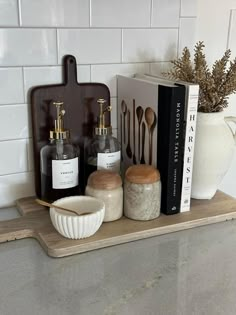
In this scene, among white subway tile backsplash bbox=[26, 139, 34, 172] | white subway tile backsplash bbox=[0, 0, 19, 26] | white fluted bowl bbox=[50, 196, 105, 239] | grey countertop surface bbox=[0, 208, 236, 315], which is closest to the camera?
grey countertop surface bbox=[0, 208, 236, 315]

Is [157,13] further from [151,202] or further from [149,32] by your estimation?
[151,202]

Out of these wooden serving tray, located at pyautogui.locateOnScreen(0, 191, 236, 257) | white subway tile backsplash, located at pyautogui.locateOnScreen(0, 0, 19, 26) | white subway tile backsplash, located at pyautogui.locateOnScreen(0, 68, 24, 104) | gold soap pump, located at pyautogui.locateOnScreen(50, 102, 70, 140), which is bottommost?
wooden serving tray, located at pyautogui.locateOnScreen(0, 191, 236, 257)

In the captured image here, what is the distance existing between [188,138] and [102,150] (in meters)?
0.19

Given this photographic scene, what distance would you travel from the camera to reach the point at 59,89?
983 mm

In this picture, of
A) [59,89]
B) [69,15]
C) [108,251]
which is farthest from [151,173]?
[69,15]

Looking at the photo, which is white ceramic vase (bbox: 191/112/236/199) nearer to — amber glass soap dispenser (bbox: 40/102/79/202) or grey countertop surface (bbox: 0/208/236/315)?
grey countertop surface (bbox: 0/208/236/315)

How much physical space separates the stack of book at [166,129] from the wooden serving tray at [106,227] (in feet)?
0.14

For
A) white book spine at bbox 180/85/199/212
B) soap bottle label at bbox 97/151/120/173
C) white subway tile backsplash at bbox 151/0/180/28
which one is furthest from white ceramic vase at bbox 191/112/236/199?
white subway tile backsplash at bbox 151/0/180/28

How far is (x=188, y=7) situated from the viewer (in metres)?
1.09

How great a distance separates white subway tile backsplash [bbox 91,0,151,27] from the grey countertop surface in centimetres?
50

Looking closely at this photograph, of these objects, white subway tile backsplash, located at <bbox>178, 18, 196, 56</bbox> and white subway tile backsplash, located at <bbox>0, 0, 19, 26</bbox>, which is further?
white subway tile backsplash, located at <bbox>178, 18, 196, 56</bbox>

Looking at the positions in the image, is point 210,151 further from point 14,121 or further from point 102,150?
point 14,121

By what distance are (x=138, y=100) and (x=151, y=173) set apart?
0.19 m

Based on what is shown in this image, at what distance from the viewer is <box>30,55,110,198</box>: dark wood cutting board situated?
38.2 inches
